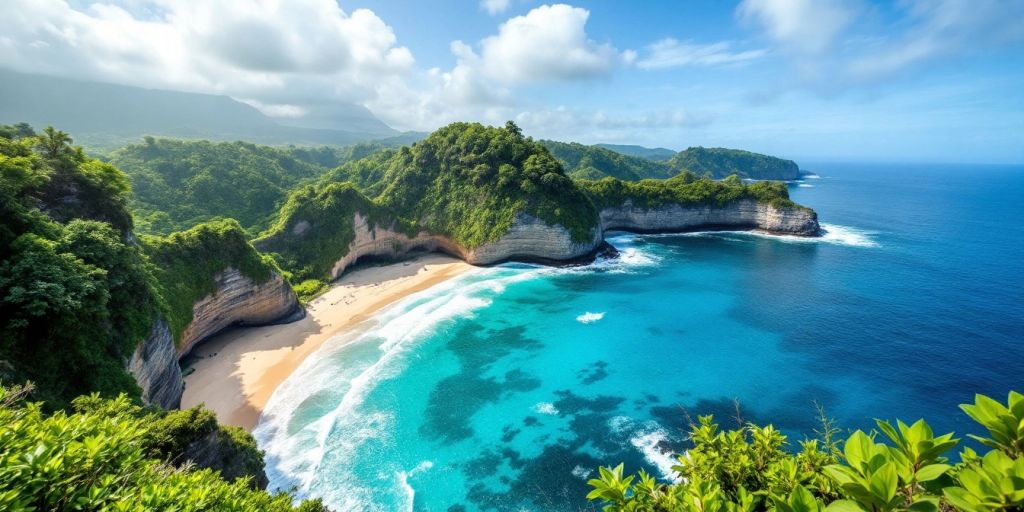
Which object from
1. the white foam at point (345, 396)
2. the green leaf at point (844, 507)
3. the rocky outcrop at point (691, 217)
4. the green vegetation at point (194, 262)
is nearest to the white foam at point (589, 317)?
the white foam at point (345, 396)

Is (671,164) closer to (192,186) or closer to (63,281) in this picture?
(192,186)

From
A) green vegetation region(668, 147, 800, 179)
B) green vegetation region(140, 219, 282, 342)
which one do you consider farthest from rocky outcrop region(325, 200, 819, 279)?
green vegetation region(668, 147, 800, 179)

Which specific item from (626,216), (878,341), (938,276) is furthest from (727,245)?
(878,341)

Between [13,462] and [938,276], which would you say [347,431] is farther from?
[938,276]

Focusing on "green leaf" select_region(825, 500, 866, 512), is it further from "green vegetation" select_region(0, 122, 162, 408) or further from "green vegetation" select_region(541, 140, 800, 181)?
"green vegetation" select_region(541, 140, 800, 181)

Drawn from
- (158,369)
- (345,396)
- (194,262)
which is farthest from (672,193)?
(158,369)

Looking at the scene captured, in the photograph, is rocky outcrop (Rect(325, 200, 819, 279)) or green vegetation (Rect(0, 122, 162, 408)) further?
rocky outcrop (Rect(325, 200, 819, 279))

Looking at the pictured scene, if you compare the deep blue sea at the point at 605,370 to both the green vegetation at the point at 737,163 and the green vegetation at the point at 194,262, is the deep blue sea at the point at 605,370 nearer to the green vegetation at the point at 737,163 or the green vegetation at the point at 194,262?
the green vegetation at the point at 194,262
